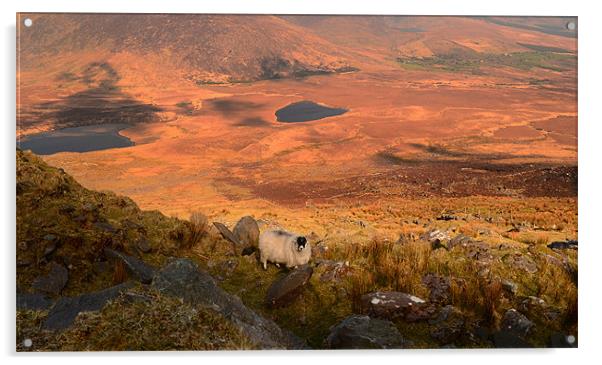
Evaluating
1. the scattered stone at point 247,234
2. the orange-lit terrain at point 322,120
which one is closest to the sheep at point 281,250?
the scattered stone at point 247,234

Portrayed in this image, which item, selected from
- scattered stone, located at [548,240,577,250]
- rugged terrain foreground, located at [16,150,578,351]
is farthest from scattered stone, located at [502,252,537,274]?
scattered stone, located at [548,240,577,250]

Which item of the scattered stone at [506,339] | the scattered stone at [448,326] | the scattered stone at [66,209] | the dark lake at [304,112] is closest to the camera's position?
the scattered stone at [448,326]

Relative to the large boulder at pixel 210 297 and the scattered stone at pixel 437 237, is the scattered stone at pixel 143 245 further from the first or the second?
the scattered stone at pixel 437 237

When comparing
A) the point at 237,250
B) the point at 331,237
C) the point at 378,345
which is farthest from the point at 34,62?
the point at 378,345

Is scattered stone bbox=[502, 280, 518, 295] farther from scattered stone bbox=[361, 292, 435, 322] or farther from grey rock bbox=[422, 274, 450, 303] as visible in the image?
scattered stone bbox=[361, 292, 435, 322]

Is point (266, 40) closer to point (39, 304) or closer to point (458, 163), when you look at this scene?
point (458, 163)

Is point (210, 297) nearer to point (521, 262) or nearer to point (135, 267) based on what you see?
point (135, 267)
